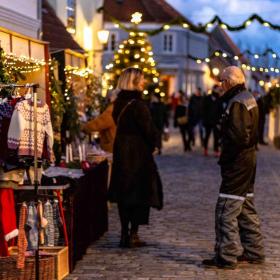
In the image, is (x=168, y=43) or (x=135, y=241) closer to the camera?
(x=135, y=241)

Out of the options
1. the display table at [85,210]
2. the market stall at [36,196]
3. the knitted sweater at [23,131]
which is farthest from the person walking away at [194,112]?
the knitted sweater at [23,131]

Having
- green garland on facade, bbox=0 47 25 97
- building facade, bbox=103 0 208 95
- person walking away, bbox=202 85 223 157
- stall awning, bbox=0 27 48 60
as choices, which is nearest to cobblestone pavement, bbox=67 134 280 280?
green garland on facade, bbox=0 47 25 97

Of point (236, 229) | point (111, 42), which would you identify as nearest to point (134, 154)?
point (236, 229)

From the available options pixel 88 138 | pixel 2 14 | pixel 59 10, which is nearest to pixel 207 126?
pixel 59 10

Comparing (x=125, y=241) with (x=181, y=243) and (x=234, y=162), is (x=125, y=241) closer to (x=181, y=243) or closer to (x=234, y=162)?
(x=181, y=243)

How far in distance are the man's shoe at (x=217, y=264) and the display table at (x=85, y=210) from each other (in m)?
1.31

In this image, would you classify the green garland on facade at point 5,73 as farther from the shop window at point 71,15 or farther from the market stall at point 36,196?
the shop window at point 71,15

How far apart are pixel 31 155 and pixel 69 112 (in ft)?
15.6

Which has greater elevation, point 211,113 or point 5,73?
point 5,73

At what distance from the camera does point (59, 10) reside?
20094 millimetres

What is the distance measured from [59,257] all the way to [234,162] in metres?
1.92

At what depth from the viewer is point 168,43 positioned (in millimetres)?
71062

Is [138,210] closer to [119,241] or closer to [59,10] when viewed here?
[119,241]

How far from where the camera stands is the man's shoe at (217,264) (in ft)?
26.4
